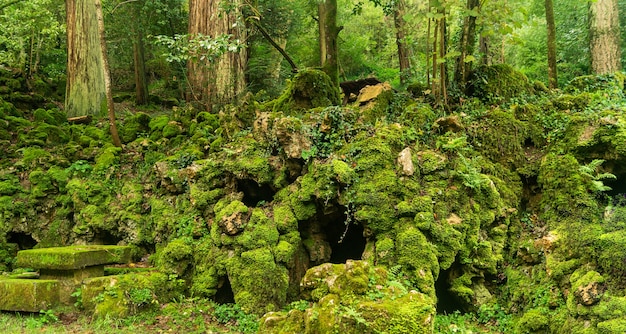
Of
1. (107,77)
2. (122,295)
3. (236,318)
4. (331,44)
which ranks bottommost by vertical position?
(236,318)

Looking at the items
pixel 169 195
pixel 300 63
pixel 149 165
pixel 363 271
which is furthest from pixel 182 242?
pixel 300 63

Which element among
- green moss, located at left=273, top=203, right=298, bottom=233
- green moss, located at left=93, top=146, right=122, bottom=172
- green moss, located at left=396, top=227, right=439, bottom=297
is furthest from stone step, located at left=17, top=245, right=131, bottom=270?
green moss, located at left=396, top=227, right=439, bottom=297

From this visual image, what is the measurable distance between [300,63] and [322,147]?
11.7m

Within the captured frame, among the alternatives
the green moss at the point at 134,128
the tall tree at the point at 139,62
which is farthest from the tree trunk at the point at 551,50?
the tall tree at the point at 139,62

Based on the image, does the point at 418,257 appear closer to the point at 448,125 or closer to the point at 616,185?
the point at 448,125

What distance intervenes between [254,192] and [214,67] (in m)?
5.03

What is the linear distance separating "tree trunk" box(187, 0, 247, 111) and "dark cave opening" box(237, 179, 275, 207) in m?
4.31

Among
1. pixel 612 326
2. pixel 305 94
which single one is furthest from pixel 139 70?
pixel 612 326

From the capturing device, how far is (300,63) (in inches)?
732

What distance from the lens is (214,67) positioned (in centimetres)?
1180

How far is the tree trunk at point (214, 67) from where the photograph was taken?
38.3 feet

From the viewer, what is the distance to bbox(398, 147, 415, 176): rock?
→ 7031 millimetres

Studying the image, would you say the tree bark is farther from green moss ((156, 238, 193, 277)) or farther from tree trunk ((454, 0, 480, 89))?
green moss ((156, 238, 193, 277))

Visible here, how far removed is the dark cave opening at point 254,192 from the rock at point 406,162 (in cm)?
225
